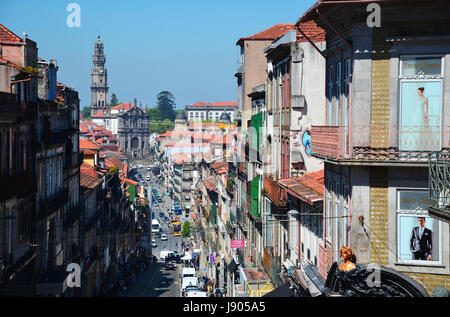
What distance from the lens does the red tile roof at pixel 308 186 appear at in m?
20.4

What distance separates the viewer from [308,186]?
2247cm

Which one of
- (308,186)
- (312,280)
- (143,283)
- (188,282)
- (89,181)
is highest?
(308,186)

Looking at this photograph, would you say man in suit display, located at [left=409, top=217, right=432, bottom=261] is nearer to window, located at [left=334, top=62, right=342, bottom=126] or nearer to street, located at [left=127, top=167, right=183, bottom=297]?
window, located at [left=334, top=62, right=342, bottom=126]

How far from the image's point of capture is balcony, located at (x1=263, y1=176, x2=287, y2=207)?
2689cm

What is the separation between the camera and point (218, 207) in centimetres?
6644

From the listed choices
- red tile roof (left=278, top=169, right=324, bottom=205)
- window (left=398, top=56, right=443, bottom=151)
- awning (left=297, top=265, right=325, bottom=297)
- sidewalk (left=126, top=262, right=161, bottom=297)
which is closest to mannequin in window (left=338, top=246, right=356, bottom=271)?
window (left=398, top=56, right=443, bottom=151)

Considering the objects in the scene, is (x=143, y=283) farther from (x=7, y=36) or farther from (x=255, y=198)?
(x=7, y=36)

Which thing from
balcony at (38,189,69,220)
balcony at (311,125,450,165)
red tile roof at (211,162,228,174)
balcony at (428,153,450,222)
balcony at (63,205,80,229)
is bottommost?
balcony at (63,205,80,229)

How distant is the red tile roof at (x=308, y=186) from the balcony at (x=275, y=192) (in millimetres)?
1721

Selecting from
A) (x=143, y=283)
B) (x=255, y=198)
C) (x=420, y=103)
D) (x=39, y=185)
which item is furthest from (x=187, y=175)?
(x=420, y=103)

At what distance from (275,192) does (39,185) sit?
11578 mm

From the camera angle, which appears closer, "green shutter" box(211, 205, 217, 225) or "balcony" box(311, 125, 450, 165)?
"balcony" box(311, 125, 450, 165)
